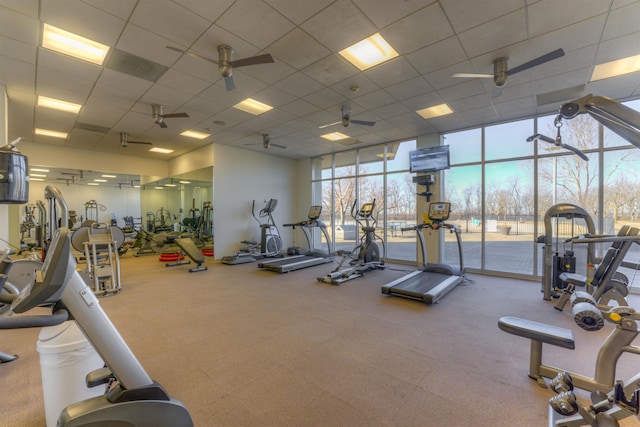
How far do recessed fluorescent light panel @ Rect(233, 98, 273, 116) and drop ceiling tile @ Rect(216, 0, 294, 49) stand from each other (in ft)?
6.28

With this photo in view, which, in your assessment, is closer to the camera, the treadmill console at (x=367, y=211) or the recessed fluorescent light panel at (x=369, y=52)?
the recessed fluorescent light panel at (x=369, y=52)

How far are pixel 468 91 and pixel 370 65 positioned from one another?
1.97m

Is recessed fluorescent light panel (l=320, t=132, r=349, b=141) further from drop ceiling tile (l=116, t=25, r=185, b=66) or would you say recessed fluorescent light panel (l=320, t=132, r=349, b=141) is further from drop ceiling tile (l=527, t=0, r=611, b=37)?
drop ceiling tile (l=527, t=0, r=611, b=37)

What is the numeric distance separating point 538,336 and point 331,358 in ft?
5.77

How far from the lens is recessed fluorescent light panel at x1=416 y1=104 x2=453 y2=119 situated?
18.0 feet

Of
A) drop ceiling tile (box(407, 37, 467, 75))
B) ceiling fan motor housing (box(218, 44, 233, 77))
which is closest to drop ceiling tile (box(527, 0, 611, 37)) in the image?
drop ceiling tile (box(407, 37, 467, 75))

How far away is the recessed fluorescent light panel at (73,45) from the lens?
323 cm

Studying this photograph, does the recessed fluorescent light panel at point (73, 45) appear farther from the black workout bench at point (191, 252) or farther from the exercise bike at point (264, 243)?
the exercise bike at point (264, 243)

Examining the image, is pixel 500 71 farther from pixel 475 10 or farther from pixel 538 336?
pixel 538 336

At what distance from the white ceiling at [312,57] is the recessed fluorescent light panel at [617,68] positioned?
14 centimetres

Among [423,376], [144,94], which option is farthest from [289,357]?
[144,94]

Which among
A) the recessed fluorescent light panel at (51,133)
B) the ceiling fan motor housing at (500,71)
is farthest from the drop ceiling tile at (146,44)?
the recessed fluorescent light panel at (51,133)

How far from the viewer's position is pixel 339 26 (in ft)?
10.2

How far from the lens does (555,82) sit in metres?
4.36
